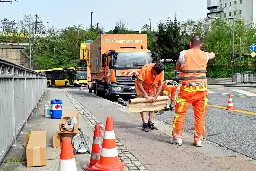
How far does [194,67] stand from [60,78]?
2065 inches

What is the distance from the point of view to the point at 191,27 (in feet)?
268

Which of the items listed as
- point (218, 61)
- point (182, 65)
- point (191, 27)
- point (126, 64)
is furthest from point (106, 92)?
point (191, 27)

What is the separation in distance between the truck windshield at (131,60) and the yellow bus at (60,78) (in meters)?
36.7

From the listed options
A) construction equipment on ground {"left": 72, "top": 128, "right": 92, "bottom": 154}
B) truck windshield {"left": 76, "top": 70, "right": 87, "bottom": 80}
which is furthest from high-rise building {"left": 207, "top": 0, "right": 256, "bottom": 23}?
construction equipment on ground {"left": 72, "top": 128, "right": 92, "bottom": 154}

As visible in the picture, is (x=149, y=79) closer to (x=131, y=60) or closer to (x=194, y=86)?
(x=194, y=86)

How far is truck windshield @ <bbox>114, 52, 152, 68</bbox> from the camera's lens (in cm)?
2267

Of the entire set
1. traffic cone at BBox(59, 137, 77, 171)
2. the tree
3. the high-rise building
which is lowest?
traffic cone at BBox(59, 137, 77, 171)

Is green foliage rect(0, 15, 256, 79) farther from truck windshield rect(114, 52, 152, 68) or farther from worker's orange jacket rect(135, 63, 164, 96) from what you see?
worker's orange jacket rect(135, 63, 164, 96)

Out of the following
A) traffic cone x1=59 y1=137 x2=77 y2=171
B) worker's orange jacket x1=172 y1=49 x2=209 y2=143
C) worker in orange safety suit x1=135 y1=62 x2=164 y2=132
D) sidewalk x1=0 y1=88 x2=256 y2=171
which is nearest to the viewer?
traffic cone x1=59 y1=137 x2=77 y2=171

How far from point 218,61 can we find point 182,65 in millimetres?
59865

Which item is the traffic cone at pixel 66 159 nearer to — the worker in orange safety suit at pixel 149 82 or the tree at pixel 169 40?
the worker in orange safety suit at pixel 149 82

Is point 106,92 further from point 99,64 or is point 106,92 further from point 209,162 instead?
point 209,162

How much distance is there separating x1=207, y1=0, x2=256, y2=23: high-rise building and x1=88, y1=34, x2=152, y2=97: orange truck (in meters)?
80.5

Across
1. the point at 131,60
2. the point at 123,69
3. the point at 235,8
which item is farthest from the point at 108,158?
the point at 235,8
